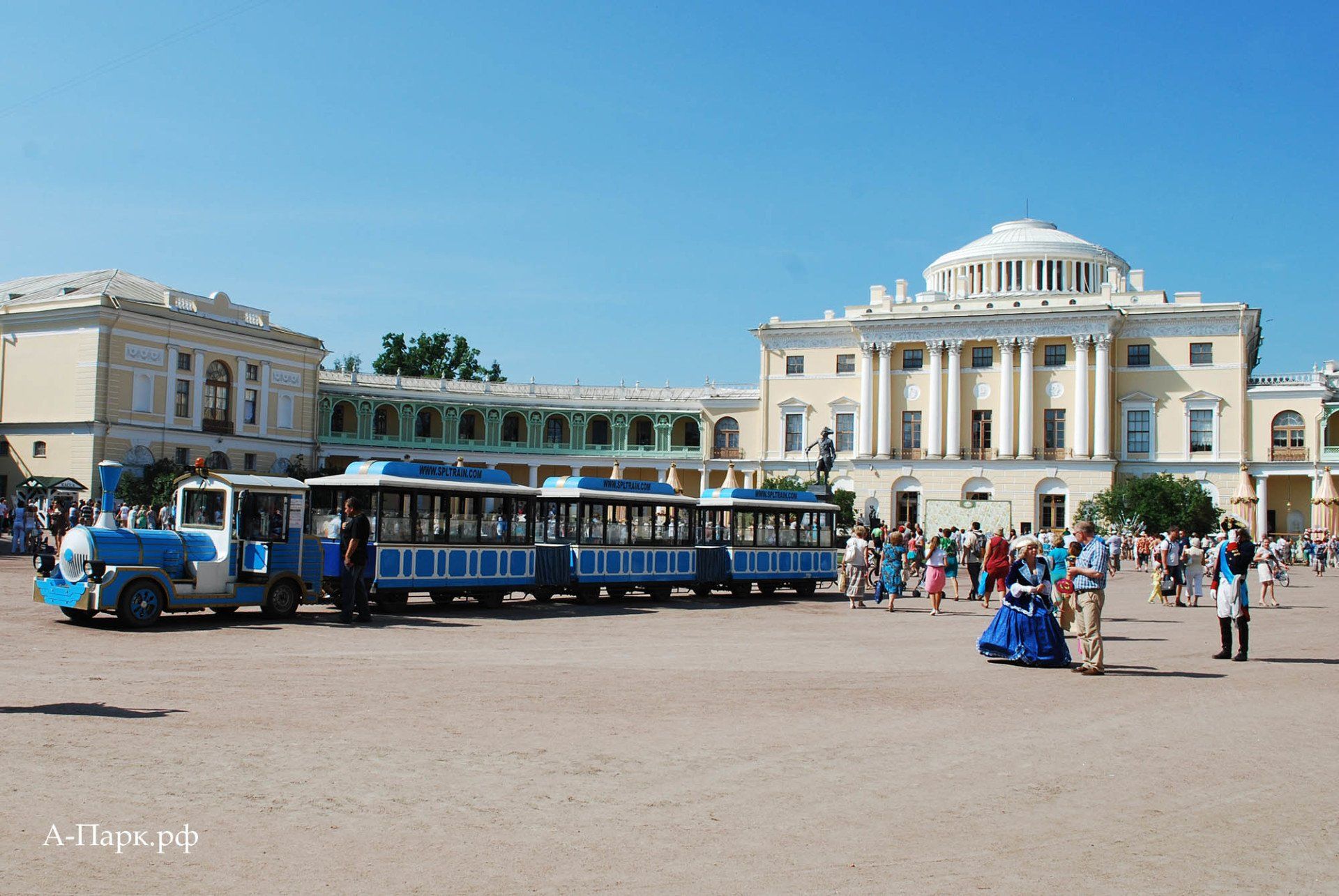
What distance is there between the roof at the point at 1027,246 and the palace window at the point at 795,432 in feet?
48.3

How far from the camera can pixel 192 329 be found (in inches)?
2007

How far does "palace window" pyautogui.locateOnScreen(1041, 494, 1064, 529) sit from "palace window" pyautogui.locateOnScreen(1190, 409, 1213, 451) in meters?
7.26

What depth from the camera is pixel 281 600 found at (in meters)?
17.9

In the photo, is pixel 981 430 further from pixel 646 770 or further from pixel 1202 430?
pixel 646 770

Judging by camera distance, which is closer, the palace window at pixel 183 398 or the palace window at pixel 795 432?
the palace window at pixel 183 398

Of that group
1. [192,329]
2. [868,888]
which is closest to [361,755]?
[868,888]

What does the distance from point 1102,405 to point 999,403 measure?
520cm

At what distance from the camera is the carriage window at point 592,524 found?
938 inches

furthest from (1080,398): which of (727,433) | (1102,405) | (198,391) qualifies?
(198,391)

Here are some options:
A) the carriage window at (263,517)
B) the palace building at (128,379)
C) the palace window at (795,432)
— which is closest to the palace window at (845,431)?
the palace window at (795,432)

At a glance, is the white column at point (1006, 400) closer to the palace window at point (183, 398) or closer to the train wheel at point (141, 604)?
the palace window at point (183, 398)

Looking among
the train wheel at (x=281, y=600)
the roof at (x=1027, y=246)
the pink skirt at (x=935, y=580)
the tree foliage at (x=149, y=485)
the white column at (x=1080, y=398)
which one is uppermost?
the roof at (x=1027, y=246)

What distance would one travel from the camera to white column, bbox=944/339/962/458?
64.3 metres

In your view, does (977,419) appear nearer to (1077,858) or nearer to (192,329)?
(192,329)
